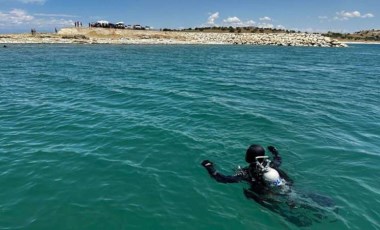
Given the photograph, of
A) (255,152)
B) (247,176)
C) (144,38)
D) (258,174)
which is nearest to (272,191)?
(258,174)

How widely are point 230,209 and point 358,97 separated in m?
18.3

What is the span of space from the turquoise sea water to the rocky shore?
58504 millimetres

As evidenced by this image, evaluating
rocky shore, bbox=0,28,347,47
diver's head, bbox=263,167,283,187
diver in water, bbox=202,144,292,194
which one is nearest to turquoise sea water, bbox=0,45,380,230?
diver in water, bbox=202,144,292,194

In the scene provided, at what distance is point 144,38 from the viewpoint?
302ft

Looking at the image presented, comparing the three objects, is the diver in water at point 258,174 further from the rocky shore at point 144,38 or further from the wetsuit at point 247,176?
the rocky shore at point 144,38

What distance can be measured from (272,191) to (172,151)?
4933 mm

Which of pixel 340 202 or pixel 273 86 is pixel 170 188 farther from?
pixel 273 86

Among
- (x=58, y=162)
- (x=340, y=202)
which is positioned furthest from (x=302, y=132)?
(x=58, y=162)

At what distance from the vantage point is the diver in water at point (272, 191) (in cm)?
829

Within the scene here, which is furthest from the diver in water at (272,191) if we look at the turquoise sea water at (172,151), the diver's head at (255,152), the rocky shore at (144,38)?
the rocky shore at (144,38)

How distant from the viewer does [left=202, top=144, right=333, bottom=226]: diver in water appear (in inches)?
326

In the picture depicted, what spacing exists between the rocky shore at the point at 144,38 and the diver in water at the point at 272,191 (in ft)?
251

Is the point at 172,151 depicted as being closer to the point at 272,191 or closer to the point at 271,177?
the point at 272,191

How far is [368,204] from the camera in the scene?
909cm
